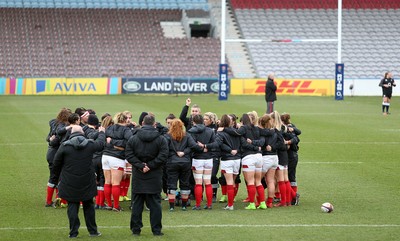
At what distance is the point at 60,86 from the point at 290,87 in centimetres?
1303

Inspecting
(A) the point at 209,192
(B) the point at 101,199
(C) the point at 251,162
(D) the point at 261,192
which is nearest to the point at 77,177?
(B) the point at 101,199

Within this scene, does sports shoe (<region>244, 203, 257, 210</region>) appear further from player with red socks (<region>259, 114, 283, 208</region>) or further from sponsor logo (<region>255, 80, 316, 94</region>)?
sponsor logo (<region>255, 80, 316, 94</region>)

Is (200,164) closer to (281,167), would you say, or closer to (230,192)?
(230,192)

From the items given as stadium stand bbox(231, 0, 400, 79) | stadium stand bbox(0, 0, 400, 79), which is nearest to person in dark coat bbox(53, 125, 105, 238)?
stadium stand bbox(0, 0, 400, 79)

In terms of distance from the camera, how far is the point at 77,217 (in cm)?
1344

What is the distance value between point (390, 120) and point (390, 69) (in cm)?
2370

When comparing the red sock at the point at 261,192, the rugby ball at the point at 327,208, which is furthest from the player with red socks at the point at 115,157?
the rugby ball at the point at 327,208

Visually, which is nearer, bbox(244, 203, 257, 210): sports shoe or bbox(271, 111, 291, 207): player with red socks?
bbox(244, 203, 257, 210): sports shoe

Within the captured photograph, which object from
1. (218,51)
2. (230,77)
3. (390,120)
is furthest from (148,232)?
(218,51)

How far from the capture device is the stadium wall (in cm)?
5184

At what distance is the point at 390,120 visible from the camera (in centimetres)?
3488

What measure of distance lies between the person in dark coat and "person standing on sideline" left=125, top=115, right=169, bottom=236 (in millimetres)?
613

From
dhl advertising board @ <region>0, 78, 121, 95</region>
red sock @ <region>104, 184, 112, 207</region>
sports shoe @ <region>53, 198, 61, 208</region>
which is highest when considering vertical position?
dhl advertising board @ <region>0, 78, 121, 95</region>

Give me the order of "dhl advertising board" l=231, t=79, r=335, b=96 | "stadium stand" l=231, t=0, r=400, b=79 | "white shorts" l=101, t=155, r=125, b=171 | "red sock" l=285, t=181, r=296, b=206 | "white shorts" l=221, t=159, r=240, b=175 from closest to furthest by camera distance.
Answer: "white shorts" l=101, t=155, r=125, b=171 < "white shorts" l=221, t=159, r=240, b=175 < "red sock" l=285, t=181, r=296, b=206 < "dhl advertising board" l=231, t=79, r=335, b=96 < "stadium stand" l=231, t=0, r=400, b=79
